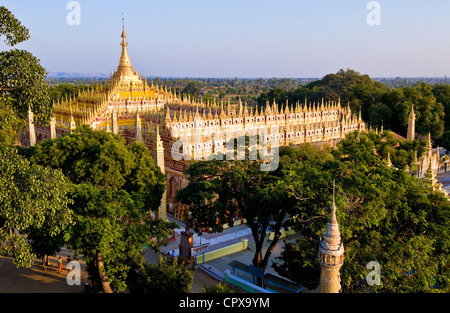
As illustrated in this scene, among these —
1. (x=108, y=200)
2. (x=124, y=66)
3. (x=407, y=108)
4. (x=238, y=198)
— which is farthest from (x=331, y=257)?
(x=407, y=108)

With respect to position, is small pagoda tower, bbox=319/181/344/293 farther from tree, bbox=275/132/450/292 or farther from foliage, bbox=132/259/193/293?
foliage, bbox=132/259/193/293

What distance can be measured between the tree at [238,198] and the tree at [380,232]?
1435 mm

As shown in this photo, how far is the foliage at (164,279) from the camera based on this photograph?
44.4ft

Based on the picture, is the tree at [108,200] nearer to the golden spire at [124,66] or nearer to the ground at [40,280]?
the ground at [40,280]

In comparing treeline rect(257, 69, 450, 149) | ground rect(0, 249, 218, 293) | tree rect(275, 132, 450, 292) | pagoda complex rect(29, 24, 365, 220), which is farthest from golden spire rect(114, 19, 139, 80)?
tree rect(275, 132, 450, 292)

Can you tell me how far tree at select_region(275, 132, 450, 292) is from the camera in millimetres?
13195

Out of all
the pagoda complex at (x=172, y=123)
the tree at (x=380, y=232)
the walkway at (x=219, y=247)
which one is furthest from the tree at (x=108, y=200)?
the tree at (x=380, y=232)

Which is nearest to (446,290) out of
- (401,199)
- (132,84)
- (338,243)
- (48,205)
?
(401,199)

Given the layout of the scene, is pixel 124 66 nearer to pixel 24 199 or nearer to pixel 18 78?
pixel 18 78

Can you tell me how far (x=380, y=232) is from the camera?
A: 15414mm

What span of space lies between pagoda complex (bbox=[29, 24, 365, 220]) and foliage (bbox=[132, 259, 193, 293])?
8321 mm

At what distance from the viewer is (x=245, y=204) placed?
17.3 metres

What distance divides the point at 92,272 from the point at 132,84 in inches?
1079
